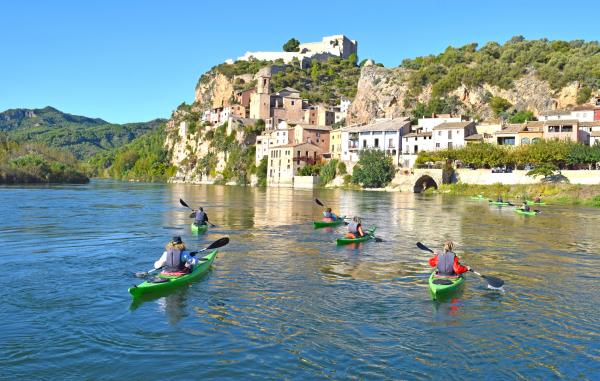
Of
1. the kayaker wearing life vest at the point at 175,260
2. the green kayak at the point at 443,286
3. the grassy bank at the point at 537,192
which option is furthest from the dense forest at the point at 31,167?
the green kayak at the point at 443,286

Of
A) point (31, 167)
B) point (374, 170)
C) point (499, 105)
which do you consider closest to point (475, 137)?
point (374, 170)

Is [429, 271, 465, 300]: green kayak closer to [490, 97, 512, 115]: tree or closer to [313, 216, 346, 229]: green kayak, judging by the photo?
[313, 216, 346, 229]: green kayak

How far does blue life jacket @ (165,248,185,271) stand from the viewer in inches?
607

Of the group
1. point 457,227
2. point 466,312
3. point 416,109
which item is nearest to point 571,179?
point 457,227

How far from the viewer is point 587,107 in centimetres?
8150

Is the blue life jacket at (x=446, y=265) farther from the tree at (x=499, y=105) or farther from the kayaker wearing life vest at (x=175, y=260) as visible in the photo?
the tree at (x=499, y=105)

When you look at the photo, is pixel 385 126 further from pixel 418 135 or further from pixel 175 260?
pixel 175 260

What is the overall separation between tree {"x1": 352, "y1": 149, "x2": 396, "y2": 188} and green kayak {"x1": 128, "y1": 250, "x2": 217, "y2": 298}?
6957 cm

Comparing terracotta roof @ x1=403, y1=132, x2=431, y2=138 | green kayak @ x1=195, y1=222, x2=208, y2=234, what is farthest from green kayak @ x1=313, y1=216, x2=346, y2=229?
terracotta roof @ x1=403, y1=132, x2=431, y2=138

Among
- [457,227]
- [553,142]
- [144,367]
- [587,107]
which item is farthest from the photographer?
[587,107]

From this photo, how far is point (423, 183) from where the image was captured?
8138 centimetres

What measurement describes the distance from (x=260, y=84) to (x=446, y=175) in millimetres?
69057

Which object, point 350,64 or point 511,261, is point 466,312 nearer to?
point 511,261

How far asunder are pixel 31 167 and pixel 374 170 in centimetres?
6300
